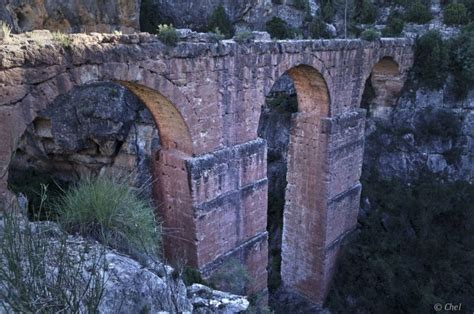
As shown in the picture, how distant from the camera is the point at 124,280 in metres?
3.58

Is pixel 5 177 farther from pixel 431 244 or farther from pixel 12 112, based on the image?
pixel 431 244

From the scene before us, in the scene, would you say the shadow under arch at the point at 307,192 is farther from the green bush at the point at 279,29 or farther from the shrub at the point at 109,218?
the green bush at the point at 279,29

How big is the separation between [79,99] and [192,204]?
8.79 metres

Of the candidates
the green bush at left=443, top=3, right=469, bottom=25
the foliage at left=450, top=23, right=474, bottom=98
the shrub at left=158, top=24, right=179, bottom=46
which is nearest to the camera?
the shrub at left=158, top=24, right=179, bottom=46

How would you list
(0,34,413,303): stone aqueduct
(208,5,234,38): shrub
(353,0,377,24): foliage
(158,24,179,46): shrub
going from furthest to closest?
(208,5,234,38): shrub, (353,0,377,24): foliage, (158,24,179,46): shrub, (0,34,413,303): stone aqueduct

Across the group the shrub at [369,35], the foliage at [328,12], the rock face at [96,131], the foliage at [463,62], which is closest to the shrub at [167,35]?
the shrub at [369,35]

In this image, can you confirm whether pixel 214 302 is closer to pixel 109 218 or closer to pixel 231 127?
pixel 109 218

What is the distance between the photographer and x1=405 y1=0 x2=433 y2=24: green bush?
16047 millimetres

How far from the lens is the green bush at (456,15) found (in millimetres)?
15367

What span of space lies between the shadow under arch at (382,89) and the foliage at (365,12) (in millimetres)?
4591

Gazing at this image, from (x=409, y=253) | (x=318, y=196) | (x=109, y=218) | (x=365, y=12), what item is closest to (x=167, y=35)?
(x=109, y=218)

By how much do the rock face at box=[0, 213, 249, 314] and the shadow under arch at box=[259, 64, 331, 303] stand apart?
21.5 feet

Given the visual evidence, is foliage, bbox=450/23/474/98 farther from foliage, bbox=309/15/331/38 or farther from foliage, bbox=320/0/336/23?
foliage, bbox=320/0/336/23

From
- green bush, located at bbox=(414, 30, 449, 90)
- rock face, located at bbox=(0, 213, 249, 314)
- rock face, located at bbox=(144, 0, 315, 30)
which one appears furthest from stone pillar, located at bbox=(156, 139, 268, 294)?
rock face, located at bbox=(144, 0, 315, 30)
